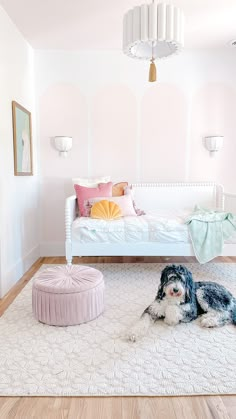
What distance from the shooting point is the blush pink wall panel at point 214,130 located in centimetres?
348

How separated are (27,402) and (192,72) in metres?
3.46

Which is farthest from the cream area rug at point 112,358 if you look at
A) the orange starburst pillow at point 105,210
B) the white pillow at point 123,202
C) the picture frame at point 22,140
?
the picture frame at point 22,140

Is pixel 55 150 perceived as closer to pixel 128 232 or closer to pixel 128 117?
pixel 128 117

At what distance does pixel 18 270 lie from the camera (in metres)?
2.74

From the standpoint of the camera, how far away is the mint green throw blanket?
2.54 m

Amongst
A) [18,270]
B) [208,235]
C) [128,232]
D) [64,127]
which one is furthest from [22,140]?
[208,235]

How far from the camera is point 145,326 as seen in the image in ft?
5.75

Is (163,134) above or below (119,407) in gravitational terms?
above

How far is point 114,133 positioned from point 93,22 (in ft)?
3.72

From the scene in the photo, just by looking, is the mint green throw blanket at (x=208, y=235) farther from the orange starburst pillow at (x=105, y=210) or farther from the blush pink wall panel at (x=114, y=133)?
the blush pink wall panel at (x=114, y=133)

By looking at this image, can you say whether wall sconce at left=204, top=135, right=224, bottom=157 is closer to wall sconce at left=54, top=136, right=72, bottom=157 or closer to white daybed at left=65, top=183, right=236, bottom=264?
white daybed at left=65, top=183, right=236, bottom=264

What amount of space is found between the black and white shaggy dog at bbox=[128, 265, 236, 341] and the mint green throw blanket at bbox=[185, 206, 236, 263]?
2.05 feet

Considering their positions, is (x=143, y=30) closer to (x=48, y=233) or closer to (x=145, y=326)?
(x=145, y=326)

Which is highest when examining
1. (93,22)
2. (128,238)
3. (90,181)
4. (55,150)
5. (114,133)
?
(93,22)
